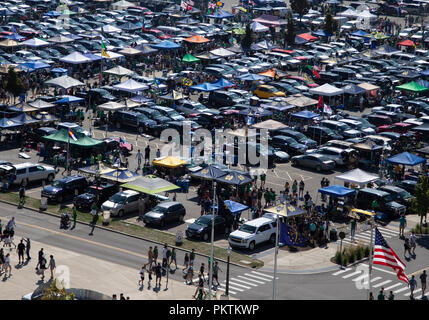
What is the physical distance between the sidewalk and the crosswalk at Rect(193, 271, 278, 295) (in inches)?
73.3

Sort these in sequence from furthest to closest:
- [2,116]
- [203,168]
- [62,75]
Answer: [62,75], [2,116], [203,168]

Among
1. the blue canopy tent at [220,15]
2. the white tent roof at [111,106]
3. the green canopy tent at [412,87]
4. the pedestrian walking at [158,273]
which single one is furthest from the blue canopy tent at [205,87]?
the blue canopy tent at [220,15]

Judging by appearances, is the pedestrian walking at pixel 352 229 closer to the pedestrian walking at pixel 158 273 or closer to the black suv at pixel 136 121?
the pedestrian walking at pixel 158 273

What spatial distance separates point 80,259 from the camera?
4391cm

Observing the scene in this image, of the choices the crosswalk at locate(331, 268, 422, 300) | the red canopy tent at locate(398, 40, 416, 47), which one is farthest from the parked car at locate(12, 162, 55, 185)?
the red canopy tent at locate(398, 40, 416, 47)

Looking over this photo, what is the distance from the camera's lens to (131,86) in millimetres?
78500

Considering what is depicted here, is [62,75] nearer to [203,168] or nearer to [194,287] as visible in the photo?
[203,168]

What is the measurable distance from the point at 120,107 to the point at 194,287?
32.8 meters

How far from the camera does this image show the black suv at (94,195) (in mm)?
51812

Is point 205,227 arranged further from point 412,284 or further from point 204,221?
point 412,284

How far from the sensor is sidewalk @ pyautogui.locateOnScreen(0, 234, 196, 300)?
131ft

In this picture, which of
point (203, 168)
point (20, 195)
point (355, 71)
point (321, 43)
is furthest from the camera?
point (321, 43)

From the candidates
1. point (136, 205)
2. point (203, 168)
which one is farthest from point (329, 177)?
point (136, 205)

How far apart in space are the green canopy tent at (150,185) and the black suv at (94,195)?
1.45 m
